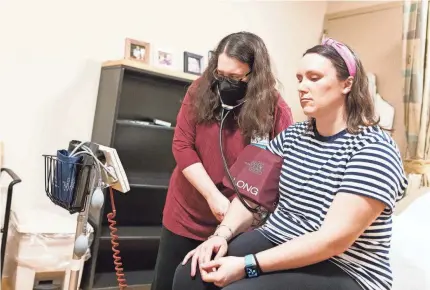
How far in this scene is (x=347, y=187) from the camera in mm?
1051

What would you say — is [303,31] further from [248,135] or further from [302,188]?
[302,188]

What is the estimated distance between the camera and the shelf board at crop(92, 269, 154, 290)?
102 inches

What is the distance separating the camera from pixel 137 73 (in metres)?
2.70

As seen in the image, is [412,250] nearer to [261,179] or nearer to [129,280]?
[261,179]

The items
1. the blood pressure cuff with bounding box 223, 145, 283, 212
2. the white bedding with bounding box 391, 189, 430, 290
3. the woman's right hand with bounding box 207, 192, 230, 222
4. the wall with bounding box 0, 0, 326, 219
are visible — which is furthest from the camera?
the wall with bounding box 0, 0, 326, 219

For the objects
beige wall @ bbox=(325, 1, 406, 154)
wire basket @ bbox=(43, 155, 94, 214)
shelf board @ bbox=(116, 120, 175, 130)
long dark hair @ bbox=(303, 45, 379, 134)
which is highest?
beige wall @ bbox=(325, 1, 406, 154)

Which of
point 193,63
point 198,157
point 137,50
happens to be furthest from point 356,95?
point 193,63

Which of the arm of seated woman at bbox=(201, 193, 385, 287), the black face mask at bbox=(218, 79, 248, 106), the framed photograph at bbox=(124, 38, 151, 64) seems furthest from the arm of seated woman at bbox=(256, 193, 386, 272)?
the framed photograph at bbox=(124, 38, 151, 64)

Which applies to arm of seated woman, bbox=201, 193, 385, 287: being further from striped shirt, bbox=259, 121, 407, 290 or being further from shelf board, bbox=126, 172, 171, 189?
shelf board, bbox=126, 172, 171, 189

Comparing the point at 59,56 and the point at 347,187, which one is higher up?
the point at 59,56

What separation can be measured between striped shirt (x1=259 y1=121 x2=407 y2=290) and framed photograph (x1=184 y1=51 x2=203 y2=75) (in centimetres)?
185

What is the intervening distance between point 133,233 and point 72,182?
147 cm

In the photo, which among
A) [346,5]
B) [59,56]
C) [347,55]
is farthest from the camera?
[346,5]

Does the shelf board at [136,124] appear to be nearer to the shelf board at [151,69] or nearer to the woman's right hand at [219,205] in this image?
the shelf board at [151,69]
